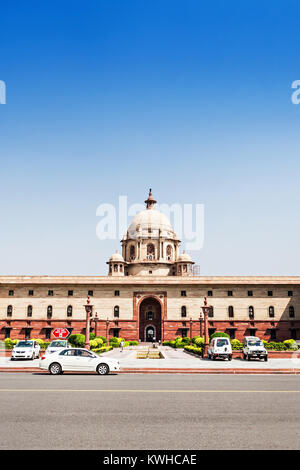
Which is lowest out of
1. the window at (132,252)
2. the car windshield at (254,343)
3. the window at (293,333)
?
the window at (293,333)

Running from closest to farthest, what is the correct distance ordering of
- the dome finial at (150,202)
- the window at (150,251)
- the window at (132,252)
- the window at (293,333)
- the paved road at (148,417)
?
the paved road at (148,417) < the window at (293,333) < the window at (150,251) < the window at (132,252) < the dome finial at (150,202)

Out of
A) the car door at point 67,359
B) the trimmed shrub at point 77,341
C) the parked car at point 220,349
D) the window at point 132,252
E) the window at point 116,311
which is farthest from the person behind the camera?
the window at point 132,252

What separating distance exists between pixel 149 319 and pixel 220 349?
1193 inches

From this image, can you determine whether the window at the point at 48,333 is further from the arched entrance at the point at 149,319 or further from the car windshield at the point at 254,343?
the car windshield at the point at 254,343

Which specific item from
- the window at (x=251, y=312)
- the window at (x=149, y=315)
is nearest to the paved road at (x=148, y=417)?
the window at (x=251, y=312)

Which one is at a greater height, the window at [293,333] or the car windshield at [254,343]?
the car windshield at [254,343]

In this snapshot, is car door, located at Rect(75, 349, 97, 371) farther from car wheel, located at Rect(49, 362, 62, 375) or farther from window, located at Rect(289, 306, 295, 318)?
window, located at Rect(289, 306, 295, 318)

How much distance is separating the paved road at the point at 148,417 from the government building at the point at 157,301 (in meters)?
37.6

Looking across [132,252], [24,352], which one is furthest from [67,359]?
[132,252]

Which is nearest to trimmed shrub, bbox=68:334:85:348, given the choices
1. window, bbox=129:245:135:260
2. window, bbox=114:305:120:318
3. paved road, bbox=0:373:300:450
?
window, bbox=114:305:120:318

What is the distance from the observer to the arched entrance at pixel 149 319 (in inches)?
2103

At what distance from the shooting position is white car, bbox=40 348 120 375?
52.9 ft

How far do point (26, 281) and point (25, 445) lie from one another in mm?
47100

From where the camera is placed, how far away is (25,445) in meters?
5.50
